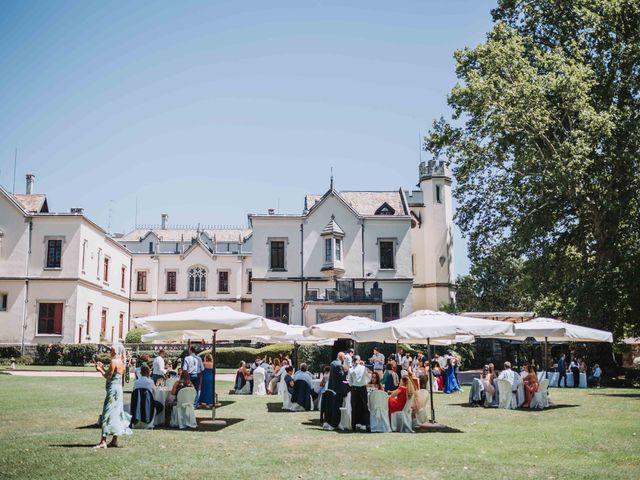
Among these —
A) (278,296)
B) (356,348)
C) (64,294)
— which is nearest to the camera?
(356,348)

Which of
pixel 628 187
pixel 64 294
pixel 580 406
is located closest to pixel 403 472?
pixel 580 406

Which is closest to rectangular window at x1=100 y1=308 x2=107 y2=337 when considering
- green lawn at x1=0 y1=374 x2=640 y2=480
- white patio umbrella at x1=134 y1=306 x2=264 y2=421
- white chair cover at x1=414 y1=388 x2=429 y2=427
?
green lawn at x1=0 y1=374 x2=640 y2=480

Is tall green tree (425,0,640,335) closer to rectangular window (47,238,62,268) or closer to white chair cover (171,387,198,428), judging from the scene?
white chair cover (171,387,198,428)

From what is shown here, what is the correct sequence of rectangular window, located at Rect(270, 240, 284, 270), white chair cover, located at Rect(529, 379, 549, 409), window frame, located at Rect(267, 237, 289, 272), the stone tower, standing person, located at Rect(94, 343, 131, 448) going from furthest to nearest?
the stone tower < rectangular window, located at Rect(270, 240, 284, 270) < window frame, located at Rect(267, 237, 289, 272) < white chair cover, located at Rect(529, 379, 549, 409) < standing person, located at Rect(94, 343, 131, 448)

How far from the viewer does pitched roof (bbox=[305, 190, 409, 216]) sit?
163ft

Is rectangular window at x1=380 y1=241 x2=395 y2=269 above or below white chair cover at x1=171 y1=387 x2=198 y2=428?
above

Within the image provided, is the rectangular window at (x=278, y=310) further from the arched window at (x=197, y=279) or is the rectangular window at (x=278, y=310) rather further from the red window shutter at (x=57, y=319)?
the red window shutter at (x=57, y=319)

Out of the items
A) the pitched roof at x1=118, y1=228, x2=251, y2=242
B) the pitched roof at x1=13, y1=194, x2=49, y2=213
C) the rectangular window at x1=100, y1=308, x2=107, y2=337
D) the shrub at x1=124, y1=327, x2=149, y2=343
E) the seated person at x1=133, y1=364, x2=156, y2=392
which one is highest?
the pitched roof at x1=118, y1=228, x2=251, y2=242

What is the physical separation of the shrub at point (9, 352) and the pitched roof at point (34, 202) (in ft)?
33.6

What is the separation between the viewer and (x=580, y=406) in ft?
60.8

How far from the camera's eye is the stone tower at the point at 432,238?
52.4 m

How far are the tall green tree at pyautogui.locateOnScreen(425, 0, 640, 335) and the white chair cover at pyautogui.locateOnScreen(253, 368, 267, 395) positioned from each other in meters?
13.6

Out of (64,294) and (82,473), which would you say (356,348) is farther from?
(82,473)

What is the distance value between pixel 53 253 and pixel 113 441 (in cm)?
3502
